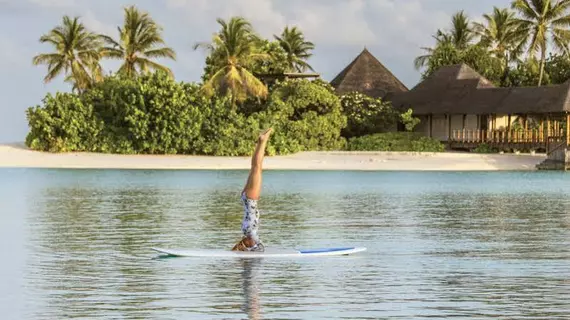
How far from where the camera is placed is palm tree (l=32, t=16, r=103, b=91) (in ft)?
200

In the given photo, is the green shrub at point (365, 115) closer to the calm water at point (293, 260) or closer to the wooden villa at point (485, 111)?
the wooden villa at point (485, 111)

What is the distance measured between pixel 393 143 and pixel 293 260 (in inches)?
1821

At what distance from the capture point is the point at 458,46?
80.1 m

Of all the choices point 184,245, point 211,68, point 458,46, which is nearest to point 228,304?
point 184,245

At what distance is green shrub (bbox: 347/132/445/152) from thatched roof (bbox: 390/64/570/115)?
2.31m

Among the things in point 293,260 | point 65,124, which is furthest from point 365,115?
point 293,260

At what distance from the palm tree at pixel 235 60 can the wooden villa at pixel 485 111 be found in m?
11.5

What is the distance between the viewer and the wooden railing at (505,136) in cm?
5879

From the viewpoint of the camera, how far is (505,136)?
61.3 meters

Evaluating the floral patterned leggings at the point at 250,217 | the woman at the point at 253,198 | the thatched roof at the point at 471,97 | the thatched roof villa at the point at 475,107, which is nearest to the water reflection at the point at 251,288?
the woman at the point at 253,198

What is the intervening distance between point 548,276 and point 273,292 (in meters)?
3.82

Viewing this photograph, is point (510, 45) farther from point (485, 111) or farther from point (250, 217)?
point (250, 217)

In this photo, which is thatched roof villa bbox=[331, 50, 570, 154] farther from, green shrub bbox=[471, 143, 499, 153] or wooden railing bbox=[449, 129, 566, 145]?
green shrub bbox=[471, 143, 499, 153]

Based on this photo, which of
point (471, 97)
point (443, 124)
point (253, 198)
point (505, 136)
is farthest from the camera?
point (443, 124)
